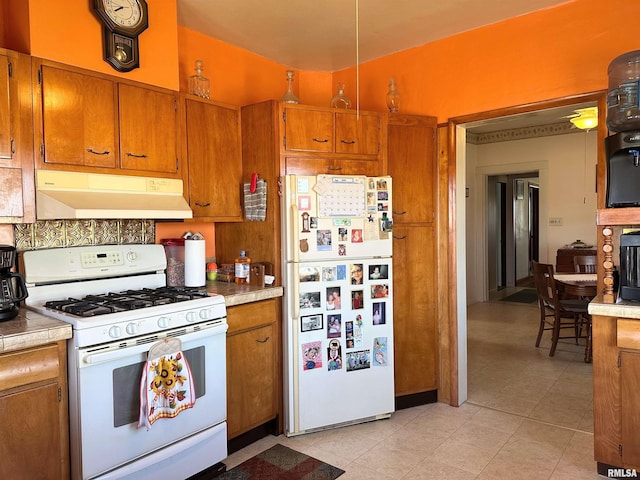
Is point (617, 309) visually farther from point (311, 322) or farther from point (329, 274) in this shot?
point (311, 322)

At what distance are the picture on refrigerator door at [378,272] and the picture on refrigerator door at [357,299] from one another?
13 cm

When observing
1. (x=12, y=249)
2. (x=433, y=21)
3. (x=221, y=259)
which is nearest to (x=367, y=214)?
(x=221, y=259)

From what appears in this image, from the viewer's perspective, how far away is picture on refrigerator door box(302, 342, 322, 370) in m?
2.87

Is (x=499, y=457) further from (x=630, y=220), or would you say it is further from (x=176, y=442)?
(x=176, y=442)

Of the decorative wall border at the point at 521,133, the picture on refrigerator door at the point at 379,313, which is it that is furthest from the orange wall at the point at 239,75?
the decorative wall border at the point at 521,133

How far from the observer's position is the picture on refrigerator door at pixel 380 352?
3.07m

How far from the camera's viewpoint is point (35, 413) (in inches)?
73.7

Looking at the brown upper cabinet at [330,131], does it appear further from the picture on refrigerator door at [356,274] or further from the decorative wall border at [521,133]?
the decorative wall border at [521,133]

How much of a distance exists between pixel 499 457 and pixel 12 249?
2772 millimetres

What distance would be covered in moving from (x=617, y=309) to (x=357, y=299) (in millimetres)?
1436

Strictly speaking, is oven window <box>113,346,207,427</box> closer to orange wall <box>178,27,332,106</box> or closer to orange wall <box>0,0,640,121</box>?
orange wall <box>0,0,640,121</box>

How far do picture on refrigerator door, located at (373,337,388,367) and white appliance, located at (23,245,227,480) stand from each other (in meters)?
1.06

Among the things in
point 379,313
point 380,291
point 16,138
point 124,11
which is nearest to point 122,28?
point 124,11

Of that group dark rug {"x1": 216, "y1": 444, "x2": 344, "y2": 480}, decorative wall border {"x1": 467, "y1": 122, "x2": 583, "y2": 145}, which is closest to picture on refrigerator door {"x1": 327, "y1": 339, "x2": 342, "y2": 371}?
dark rug {"x1": 216, "y1": 444, "x2": 344, "y2": 480}
